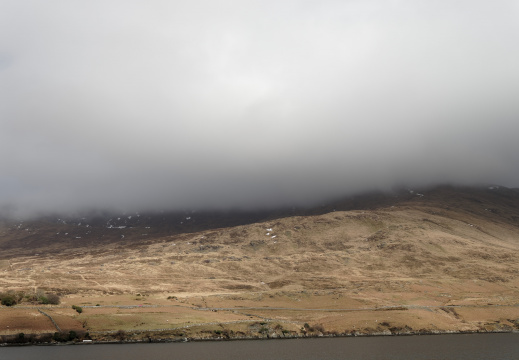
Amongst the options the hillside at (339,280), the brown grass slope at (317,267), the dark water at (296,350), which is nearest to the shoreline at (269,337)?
the hillside at (339,280)

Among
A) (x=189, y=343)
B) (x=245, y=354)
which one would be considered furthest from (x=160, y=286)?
(x=245, y=354)

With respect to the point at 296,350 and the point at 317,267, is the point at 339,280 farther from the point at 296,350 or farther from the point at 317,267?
the point at 296,350

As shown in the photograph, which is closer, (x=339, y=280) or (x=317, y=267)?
(x=339, y=280)

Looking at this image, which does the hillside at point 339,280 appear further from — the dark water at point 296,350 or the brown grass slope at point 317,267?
the dark water at point 296,350

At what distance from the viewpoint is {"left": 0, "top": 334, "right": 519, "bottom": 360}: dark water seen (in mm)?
58656

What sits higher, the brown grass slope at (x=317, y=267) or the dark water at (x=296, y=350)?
the dark water at (x=296, y=350)

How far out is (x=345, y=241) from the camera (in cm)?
19450

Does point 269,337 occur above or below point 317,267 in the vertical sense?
above

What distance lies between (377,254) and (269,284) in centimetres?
6053

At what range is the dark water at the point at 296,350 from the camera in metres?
58.7

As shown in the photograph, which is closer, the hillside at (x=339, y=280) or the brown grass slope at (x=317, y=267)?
the hillside at (x=339, y=280)

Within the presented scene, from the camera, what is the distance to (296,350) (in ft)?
213

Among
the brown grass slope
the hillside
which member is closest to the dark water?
the hillside

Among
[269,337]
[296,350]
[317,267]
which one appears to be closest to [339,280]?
[317,267]
